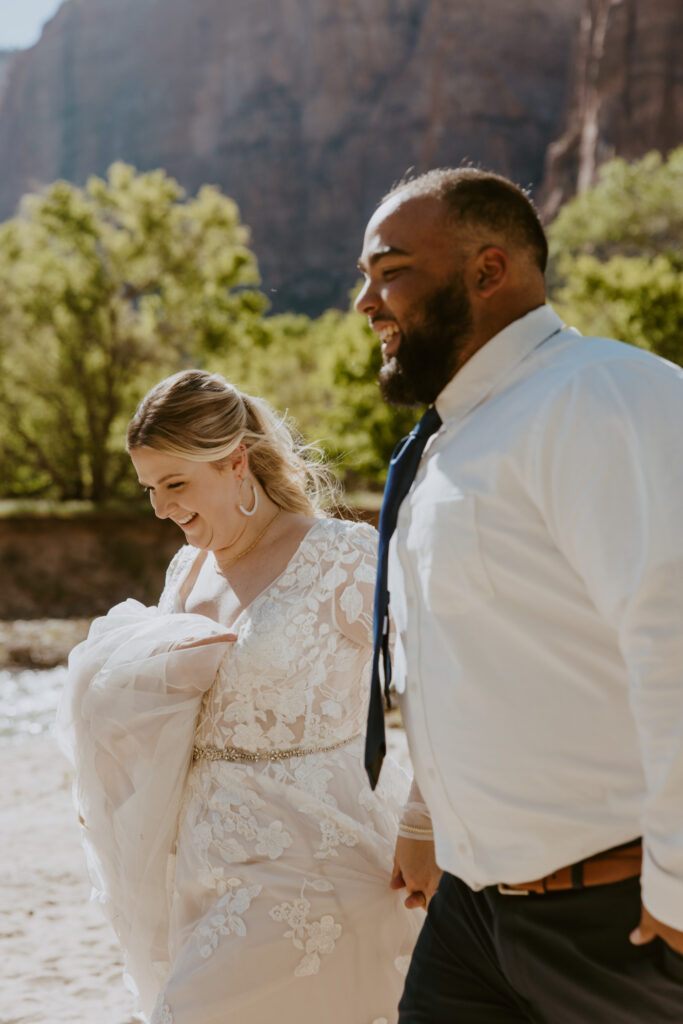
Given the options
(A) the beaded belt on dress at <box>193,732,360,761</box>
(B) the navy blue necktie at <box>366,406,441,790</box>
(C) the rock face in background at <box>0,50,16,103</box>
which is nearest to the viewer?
(B) the navy blue necktie at <box>366,406,441,790</box>

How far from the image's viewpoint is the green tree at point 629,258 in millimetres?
32938

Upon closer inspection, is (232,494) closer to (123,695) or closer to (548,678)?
(123,695)

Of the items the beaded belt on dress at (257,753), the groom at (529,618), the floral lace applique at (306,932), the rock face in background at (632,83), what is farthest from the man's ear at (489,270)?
the rock face in background at (632,83)

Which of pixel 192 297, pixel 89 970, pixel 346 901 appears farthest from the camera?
pixel 192 297

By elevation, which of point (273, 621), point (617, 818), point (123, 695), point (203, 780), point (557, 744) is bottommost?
point (203, 780)

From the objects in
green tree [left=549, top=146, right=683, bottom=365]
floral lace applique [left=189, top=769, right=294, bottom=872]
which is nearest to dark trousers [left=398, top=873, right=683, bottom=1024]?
floral lace applique [left=189, top=769, right=294, bottom=872]

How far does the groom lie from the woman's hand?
104 cm

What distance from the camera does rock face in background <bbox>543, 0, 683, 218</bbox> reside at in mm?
63062

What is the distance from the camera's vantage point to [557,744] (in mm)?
1776

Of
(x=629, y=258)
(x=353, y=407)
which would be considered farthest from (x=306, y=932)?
(x=629, y=258)

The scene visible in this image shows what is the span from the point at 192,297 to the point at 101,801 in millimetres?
30623

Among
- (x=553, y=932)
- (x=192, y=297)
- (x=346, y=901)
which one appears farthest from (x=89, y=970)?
(x=192, y=297)

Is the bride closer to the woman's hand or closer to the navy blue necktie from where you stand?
the woman's hand

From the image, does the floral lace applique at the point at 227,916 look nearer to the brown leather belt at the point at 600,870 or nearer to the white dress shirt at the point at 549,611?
the white dress shirt at the point at 549,611
